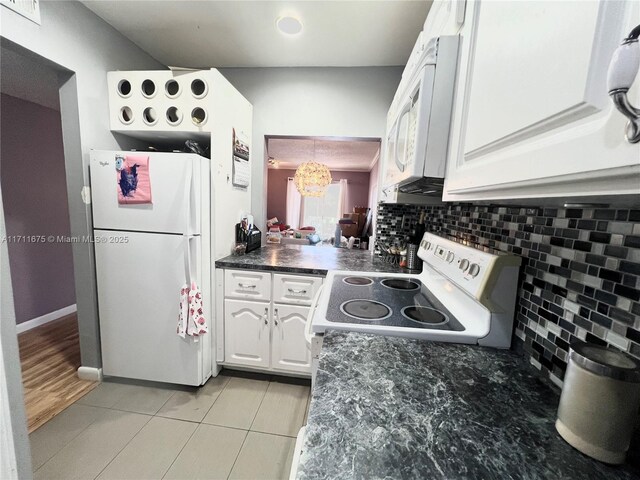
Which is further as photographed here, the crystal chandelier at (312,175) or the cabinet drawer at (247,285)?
the crystal chandelier at (312,175)

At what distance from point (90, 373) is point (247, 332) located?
3.77 ft

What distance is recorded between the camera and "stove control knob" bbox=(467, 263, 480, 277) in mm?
887

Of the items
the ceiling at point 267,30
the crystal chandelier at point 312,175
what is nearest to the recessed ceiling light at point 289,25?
the ceiling at point 267,30

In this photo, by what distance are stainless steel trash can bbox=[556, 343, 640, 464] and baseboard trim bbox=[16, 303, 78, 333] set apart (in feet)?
11.2

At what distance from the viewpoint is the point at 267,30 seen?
1789 millimetres

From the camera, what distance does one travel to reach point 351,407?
597 millimetres

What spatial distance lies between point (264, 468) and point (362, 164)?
618 cm

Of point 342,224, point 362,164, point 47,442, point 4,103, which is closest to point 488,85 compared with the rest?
point 47,442

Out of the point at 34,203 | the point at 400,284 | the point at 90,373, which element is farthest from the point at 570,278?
the point at 34,203

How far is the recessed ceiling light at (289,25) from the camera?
1.67m

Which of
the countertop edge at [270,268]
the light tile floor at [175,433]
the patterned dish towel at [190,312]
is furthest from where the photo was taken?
the countertop edge at [270,268]

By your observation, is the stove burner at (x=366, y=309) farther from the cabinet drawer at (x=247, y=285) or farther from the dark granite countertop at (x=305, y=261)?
the cabinet drawer at (x=247, y=285)

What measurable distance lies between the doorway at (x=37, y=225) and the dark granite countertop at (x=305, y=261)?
1.41m

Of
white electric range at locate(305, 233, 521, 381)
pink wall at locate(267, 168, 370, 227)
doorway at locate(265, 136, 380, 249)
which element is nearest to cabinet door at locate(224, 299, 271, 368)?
white electric range at locate(305, 233, 521, 381)
